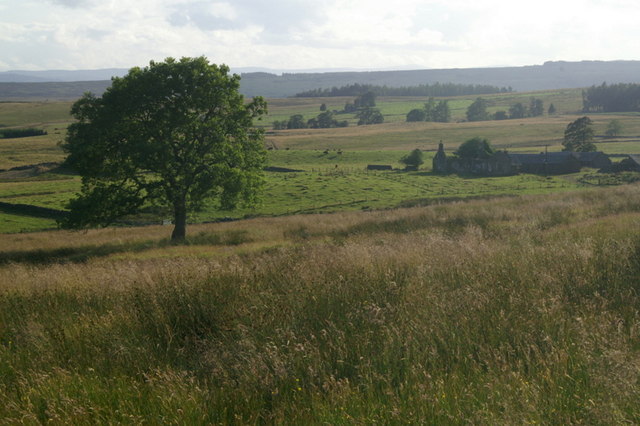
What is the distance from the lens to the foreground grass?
15.0 feet

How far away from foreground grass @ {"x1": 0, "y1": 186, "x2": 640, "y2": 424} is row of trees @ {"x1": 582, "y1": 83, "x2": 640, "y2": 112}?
671 ft

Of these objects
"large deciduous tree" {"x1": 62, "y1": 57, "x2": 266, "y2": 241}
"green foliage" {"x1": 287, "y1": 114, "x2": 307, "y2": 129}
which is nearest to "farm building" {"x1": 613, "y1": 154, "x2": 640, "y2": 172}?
"large deciduous tree" {"x1": 62, "y1": 57, "x2": 266, "y2": 241}

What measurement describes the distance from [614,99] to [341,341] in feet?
709

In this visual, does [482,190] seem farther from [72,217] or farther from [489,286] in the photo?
[489,286]

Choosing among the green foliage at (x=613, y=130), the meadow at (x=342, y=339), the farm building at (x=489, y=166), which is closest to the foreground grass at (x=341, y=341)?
the meadow at (x=342, y=339)

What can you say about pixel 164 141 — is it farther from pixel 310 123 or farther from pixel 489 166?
pixel 310 123

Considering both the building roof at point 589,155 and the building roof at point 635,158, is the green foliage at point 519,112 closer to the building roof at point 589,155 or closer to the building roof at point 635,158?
the building roof at point 589,155

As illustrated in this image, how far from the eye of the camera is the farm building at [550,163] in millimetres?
83250

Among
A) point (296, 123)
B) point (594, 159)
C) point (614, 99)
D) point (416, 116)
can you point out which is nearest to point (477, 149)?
point (594, 159)

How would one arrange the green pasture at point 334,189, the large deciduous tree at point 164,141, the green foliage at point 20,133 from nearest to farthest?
the large deciduous tree at point 164,141 < the green pasture at point 334,189 < the green foliage at point 20,133

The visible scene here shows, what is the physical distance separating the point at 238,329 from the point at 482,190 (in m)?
59.6

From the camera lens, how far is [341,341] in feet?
18.3

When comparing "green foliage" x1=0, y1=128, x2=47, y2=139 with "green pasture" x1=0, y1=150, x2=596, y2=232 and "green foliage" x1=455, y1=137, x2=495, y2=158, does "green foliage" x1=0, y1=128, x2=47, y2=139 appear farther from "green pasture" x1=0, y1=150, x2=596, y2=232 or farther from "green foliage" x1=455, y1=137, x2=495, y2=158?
"green foliage" x1=455, y1=137, x2=495, y2=158

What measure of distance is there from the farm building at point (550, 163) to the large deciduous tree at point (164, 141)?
65.0 meters
